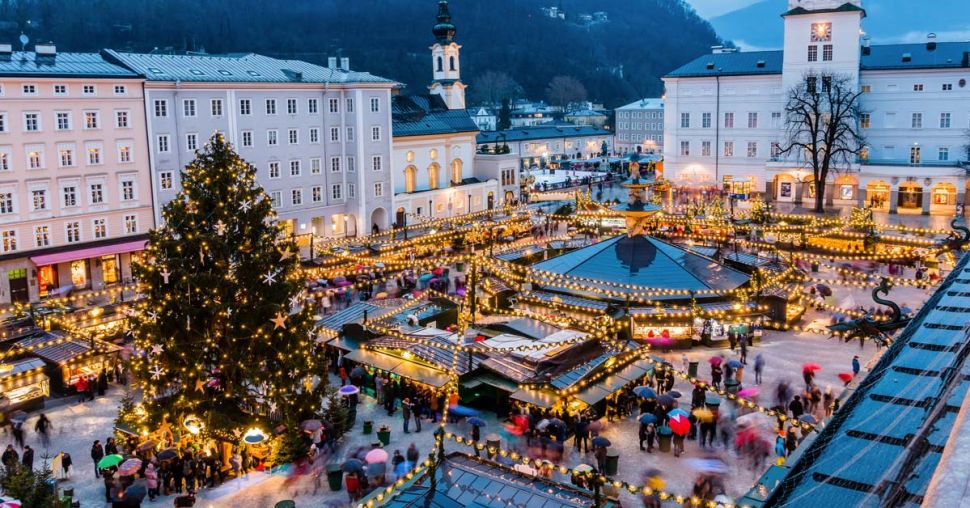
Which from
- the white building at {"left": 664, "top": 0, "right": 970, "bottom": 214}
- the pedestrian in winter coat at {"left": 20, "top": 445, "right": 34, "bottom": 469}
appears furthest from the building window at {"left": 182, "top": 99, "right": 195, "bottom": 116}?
the white building at {"left": 664, "top": 0, "right": 970, "bottom": 214}

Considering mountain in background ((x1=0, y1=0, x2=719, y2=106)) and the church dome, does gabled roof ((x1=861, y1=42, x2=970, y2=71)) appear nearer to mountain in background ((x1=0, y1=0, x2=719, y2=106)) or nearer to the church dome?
the church dome

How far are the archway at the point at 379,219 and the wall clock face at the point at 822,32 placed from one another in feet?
115

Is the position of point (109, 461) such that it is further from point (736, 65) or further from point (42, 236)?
point (736, 65)

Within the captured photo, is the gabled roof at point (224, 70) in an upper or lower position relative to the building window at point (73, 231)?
upper

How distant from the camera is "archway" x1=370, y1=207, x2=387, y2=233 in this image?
5667 cm

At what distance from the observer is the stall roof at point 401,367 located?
80.9 ft

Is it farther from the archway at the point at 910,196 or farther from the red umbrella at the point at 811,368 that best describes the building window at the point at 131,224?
the archway at the point at 910,196

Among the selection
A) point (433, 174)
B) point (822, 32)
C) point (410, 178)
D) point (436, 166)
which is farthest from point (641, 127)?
point (410, 178)

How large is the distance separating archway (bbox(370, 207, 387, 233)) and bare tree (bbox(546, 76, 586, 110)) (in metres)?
110

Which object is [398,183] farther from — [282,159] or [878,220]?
[878,220]

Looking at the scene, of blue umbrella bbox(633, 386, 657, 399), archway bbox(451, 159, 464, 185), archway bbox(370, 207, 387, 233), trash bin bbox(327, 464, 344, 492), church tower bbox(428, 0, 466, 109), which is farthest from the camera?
church tower bbox(428, 0, 466, 109)

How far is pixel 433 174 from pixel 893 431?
56.4 meters

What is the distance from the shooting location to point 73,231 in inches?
1601

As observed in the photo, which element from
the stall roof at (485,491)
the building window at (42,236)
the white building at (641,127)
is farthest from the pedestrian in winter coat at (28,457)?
the white building at (641,127)
